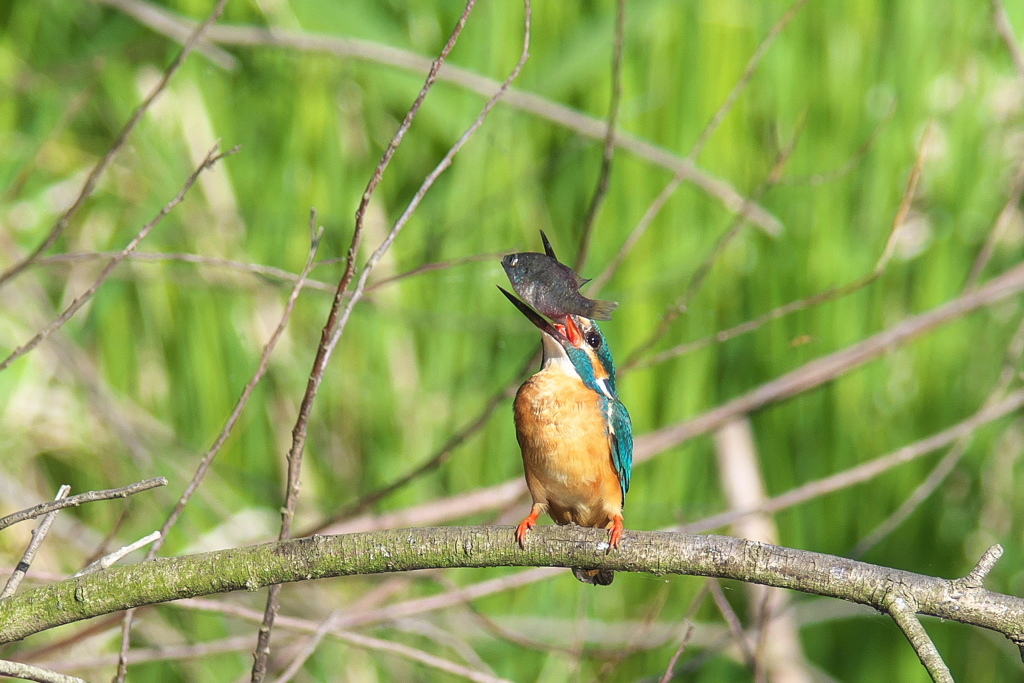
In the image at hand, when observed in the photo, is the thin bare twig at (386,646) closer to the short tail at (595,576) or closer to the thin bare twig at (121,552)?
the short tail at (595,576)

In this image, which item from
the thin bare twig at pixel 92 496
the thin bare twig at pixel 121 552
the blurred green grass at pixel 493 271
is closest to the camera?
the thin bare twig at pixel 92 496

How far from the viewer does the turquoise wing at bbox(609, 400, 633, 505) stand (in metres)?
1.84

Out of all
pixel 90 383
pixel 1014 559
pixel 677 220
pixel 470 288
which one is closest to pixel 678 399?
pixel 677 220

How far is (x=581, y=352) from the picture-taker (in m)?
1.80

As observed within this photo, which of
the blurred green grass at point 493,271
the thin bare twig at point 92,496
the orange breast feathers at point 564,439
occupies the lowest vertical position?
the thin bare twig at point 92,496

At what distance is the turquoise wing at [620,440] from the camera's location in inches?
72.5

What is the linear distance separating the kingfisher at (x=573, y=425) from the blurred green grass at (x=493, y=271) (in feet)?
3.98

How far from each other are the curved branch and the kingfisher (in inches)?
21.1

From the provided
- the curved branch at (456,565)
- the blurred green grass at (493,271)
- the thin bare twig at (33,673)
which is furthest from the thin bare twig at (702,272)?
the thin bare twig at (33,673)

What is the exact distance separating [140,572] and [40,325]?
2121 millimetres

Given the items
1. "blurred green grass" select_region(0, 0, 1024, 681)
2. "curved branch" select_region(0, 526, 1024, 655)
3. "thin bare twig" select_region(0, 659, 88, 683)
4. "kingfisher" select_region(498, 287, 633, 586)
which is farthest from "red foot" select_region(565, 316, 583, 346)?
"blurred green grass" select_region(0, 0, 1024, 681)

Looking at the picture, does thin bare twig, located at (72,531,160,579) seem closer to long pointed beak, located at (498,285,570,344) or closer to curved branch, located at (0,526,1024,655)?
curved branch, located at (0,526,1024,655)

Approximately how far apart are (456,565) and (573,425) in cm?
63

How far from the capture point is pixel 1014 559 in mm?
3115
